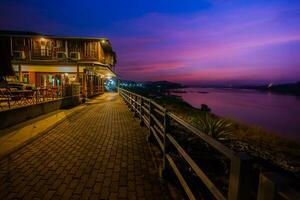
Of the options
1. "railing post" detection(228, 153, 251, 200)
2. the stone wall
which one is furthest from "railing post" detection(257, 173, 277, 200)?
the stone wall

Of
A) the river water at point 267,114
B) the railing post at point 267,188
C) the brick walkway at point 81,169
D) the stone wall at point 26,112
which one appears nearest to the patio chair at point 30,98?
the stone wall at point 26,112

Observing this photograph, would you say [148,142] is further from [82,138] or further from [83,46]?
[83,46]

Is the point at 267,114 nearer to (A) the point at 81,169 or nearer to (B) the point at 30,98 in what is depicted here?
(B) the point at 30,98

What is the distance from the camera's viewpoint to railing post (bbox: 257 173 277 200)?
1.22 metres

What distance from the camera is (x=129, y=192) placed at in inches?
147

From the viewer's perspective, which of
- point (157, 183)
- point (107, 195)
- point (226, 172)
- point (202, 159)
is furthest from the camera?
point (202, 159)

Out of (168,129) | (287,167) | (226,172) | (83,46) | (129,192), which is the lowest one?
(287,167)

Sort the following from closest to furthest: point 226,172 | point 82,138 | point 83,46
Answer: point 226,172 < point 82,138 < point 83,46

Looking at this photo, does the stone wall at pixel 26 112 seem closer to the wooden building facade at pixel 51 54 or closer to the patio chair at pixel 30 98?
the patio chair at pixel 30 98

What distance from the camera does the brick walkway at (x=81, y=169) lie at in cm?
370

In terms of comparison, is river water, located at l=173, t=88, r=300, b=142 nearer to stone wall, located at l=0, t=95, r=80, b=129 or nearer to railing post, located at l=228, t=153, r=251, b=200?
stone wall, located at l=0, t=95, r=80, b=129

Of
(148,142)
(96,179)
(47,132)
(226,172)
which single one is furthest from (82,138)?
(226,172)

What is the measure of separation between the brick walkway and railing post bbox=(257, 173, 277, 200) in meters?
2.56

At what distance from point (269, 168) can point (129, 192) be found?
508 cm
